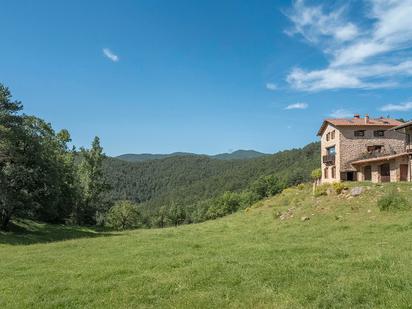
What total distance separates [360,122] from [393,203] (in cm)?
2629

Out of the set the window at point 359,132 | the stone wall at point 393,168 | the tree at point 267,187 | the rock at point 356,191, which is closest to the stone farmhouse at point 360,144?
the window at point 359,132

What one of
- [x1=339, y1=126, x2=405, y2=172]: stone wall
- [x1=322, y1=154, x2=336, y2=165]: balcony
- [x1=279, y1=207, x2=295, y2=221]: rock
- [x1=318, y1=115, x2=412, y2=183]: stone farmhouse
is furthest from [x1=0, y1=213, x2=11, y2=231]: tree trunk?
[x1=322, y1=154, x2=336, y2=165]: balcony

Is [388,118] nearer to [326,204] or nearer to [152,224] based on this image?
[326,204]

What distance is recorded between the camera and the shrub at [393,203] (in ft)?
78.6

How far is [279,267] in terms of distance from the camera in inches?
454

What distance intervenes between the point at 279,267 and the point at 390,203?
1648cm

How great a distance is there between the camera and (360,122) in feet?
159

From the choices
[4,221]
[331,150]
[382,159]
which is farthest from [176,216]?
[4,221]

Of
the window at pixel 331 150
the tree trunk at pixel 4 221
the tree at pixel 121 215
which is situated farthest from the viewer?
the tree at pixel 121 215

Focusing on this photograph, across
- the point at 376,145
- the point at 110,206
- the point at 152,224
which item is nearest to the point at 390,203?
the point at 376,145

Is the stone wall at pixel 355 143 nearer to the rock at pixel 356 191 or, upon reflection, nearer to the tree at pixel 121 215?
the rock at pixel 356 191

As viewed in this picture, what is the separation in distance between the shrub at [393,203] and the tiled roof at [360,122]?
2302 centimetres

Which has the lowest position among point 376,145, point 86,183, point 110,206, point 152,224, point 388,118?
point 152,224

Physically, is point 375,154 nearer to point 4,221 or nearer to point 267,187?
point 4,221
